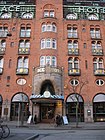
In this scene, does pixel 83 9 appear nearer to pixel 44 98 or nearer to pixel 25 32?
pixel 25 32

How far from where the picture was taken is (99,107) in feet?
106

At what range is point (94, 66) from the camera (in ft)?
115

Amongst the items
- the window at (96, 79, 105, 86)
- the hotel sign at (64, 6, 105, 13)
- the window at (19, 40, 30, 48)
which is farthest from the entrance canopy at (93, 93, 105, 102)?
the hotel sign at (64, 6, 105, 13)

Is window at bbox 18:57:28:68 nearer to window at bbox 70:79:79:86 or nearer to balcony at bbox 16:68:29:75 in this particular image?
balcony at bbox 16:68:29:75

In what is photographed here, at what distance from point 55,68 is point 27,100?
24.3 feet

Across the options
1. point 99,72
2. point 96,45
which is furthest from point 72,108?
point 96,45

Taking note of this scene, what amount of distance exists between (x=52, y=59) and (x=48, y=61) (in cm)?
85

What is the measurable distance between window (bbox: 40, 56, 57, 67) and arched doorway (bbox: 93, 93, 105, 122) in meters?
9.60

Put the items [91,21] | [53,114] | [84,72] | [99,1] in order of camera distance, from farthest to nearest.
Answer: [99,1]
[91,21]
[84,72]
[53,114]

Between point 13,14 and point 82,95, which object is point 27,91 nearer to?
point 82,95

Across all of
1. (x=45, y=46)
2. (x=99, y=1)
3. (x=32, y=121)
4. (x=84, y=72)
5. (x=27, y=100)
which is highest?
(x=99, y=1)

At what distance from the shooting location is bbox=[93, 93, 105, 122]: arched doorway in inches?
1248

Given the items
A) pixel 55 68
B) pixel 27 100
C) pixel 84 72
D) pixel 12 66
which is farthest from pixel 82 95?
pixel 12 66

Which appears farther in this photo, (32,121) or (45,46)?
(45,46)
